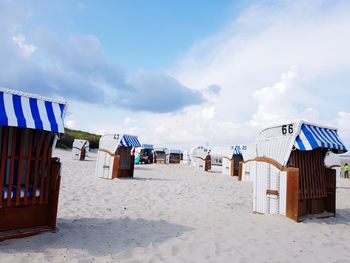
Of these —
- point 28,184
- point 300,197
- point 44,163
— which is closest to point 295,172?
point 300,197

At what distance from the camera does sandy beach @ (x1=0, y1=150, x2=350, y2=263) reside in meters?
4.50

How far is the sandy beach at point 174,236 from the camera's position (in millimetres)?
4496

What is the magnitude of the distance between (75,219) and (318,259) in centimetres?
474

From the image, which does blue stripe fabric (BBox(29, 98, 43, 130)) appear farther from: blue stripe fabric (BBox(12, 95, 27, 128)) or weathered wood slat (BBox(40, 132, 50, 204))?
weathered wood slat (BBox(40, 132, 50, 204))

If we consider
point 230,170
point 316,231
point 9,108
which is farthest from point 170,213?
point 230,170

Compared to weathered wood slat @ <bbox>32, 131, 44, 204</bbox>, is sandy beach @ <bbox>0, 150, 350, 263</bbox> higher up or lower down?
lower down

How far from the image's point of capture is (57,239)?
495 cm

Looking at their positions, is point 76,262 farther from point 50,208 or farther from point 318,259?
point 318,259

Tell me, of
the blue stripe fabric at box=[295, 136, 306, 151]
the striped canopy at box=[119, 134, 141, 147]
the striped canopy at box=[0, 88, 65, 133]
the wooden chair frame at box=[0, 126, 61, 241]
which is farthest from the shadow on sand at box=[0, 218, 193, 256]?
the striped canopy at box=[119, 134, 141, 147]

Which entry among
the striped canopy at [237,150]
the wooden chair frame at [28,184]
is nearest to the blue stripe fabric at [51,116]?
the wooden chair frame at [28,184]

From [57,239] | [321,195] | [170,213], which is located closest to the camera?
[57,239]

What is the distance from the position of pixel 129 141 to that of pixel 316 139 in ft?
33.7

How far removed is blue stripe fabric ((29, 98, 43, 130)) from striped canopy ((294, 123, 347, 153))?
5.69 meters

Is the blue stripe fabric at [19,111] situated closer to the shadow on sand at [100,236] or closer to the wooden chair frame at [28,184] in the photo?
the wooden chair frame at [28,184]
